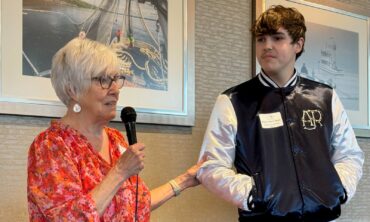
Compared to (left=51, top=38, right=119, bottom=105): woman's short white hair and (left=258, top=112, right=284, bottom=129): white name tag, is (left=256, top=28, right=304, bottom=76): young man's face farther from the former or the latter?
(left=51, top=38, right=119, bottom=105): woman's short white hair

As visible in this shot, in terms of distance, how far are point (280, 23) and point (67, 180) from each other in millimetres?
851

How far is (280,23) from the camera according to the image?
5.37ft

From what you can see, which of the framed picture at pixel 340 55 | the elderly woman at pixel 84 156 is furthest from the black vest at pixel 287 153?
the framed picture at pixel 340 55

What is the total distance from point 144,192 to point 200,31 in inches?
36.7

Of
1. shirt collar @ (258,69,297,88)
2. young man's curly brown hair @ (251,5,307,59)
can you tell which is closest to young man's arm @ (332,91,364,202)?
shirt collar @ (258,69,297,88)

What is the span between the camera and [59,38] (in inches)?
70.6

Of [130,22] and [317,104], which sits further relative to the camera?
[130,22]

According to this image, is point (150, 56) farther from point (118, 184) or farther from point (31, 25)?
point (118, 184)

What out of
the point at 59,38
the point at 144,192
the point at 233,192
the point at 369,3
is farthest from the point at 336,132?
the point at 369,3

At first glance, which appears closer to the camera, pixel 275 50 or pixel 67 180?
pixel 67 180

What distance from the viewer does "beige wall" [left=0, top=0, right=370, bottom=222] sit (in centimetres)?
177

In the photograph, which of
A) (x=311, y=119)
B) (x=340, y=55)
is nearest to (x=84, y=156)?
(x=311, y=119)

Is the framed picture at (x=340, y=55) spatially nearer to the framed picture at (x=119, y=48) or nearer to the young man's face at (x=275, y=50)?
the framed picture at (x=119, y=48)

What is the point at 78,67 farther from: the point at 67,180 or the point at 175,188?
the point at 175,188
